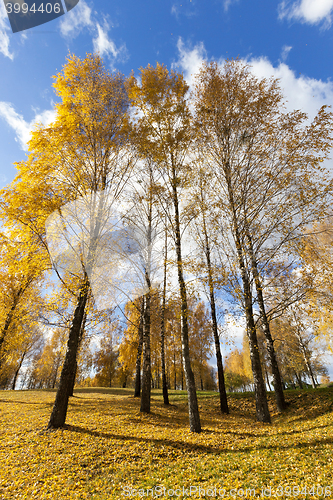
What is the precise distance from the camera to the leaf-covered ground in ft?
12.2

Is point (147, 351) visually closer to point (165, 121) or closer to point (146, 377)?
point (146, 377)

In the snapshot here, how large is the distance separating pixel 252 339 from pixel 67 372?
6358 mm

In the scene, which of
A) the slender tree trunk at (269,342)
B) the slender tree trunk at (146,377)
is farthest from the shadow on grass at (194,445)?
the slender tree trunk at (269,342)

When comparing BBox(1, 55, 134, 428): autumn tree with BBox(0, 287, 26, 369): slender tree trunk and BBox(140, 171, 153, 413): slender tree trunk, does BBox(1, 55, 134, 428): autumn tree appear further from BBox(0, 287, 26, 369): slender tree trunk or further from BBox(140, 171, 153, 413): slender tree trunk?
BBox(0, 287, 26, 369): slender tree trunk

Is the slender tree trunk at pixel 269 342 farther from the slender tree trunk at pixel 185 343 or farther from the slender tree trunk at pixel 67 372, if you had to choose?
the slender tree trunk at pixel 67 372

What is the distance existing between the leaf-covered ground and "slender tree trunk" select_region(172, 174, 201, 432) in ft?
1.42

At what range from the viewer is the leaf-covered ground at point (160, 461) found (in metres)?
3.71

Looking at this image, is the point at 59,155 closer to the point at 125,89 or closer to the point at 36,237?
the point at 36,237

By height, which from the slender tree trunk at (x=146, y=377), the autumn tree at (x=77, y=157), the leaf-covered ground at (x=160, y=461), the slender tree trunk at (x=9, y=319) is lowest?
the leaf-covered ground at (x=160, y=461)

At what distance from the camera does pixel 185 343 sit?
297 inches

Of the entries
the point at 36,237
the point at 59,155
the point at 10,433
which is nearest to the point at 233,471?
the point at 10,433

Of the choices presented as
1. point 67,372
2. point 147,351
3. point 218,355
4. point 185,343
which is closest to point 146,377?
point 147,351

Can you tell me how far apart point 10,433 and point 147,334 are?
5500 millimetres

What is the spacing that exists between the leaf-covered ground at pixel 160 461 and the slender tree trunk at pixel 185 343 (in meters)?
0.43
